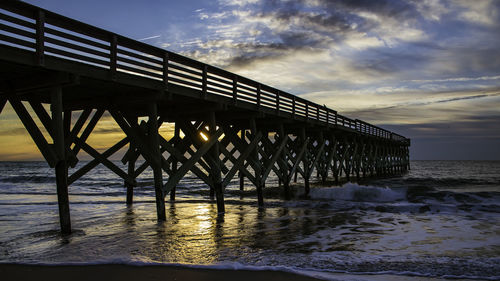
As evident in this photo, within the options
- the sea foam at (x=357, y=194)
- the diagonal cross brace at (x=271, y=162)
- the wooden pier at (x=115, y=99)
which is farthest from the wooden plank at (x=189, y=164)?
the sea foam at (x=357, y=194)

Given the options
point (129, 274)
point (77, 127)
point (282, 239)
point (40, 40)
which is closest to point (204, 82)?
point (77, 127)

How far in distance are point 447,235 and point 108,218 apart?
27.3 feet

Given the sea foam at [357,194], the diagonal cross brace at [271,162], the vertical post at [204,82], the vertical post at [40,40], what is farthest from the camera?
the sea foam at [357,194]

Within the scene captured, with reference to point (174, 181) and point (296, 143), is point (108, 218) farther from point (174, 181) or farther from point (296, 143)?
point (296, 143)

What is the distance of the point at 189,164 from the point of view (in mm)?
8977

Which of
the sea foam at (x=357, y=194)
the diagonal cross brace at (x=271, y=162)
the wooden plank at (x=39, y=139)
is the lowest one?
the sea foam at (x=357, y=194)

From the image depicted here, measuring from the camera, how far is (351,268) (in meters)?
4.91

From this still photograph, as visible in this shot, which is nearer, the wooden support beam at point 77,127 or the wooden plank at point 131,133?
the wooden plank at point 131,133

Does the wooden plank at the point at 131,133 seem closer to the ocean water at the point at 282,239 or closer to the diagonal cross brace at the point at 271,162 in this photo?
the ocean water at the point at 282,239

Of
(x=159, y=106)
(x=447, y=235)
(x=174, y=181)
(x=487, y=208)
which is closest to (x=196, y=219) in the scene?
(x=174, y=181)

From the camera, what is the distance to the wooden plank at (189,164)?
8633mm

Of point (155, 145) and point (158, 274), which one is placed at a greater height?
point (155, 145)

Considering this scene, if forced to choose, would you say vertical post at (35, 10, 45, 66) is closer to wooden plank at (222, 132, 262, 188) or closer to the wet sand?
the wet sand

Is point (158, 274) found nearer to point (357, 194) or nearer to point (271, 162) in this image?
point (271, 162)
